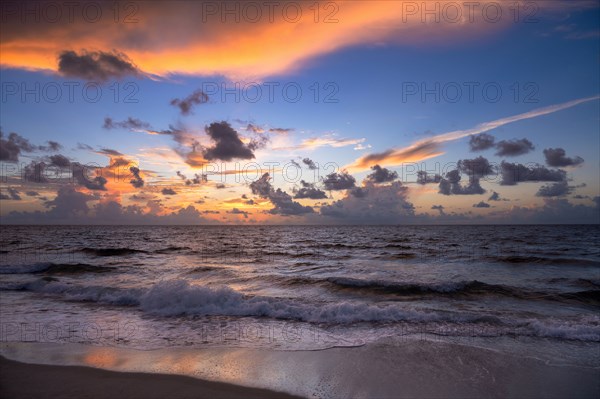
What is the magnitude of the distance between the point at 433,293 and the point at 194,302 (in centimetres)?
1074

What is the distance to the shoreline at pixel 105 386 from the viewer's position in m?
5.68

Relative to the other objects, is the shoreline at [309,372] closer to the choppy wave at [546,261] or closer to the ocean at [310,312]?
the ocean at [310,312]

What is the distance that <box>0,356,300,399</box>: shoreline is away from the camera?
5.68m

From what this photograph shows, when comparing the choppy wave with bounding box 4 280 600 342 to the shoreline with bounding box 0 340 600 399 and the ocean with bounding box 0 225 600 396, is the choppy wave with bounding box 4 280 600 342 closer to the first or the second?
the ocean with bounding box 0 225 600 396

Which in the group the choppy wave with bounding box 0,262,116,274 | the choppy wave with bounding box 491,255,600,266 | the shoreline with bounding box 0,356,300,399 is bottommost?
the choppy wave with bounding box 491,255,600,266

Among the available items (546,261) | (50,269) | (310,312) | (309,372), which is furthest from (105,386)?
(546,261)

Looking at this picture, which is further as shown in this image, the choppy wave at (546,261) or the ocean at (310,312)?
the choppy wave at (546,261)

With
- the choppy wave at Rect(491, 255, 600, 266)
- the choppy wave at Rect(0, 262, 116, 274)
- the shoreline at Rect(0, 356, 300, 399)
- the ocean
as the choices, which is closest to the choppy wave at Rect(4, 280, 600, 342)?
the ocean

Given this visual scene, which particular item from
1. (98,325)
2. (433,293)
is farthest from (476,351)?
(98,325)

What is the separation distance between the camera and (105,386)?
5988 millimetres

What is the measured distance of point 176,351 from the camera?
26.2 feet

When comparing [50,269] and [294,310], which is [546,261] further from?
[50,269]

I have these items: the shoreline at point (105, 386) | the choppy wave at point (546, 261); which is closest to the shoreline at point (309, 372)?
the shoreline at point (105, 386)

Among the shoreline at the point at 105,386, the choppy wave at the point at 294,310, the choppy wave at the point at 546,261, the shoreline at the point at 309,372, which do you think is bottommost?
the choppy wave at the point at 546,261
